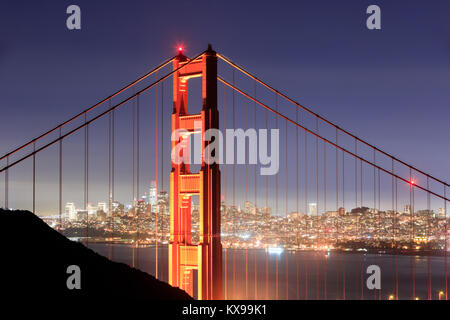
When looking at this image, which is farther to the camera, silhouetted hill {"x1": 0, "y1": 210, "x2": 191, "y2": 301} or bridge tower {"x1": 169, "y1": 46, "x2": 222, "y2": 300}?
bridge tower {"x1": 169, "y1": 46, "x2": 222, "y2": 300}

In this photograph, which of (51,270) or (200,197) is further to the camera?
(200,197)

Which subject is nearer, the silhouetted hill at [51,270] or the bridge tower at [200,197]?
the silhouetted hill at [51,270]

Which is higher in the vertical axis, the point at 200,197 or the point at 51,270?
the point at 200,197
